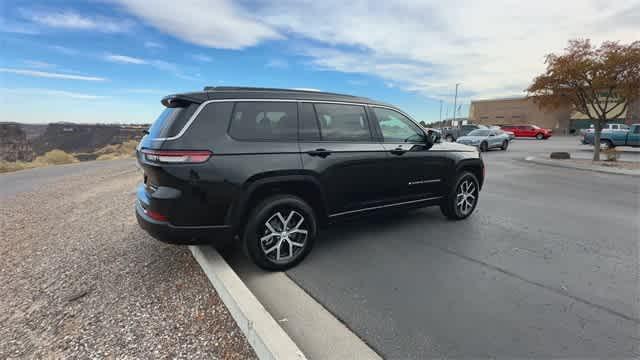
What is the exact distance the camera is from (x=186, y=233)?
111 inches

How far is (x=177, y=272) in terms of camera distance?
3.31 meters

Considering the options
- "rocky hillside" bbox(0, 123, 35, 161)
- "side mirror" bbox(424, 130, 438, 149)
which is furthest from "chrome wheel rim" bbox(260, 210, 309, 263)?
"rocky hillside" bbox(0, 123, 35, 161)

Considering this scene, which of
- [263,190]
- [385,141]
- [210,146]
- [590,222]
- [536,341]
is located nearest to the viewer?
[536,341]

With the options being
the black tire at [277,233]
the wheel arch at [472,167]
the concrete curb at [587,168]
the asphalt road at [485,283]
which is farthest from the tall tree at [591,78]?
the black tire at [277,233]

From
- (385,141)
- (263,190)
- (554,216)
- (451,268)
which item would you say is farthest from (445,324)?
(554,216)

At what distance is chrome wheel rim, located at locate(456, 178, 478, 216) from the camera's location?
496 centimetres

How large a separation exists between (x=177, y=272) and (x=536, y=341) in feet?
10.7

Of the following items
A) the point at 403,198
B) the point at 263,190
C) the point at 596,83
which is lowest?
the point at 403,198

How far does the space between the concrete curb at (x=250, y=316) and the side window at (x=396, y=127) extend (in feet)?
8.23

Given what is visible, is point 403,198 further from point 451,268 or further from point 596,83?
point 596,83

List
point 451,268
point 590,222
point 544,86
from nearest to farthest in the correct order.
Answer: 1. point 451,268
2. point 590,222
3. point 544,86

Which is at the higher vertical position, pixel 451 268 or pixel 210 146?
pixel 210 146

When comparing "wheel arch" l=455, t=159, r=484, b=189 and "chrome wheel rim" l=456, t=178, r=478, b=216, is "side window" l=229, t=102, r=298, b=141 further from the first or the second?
"chrome wheel rim" l=456, t=178, r=478, b=216

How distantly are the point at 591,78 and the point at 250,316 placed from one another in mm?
16155
